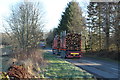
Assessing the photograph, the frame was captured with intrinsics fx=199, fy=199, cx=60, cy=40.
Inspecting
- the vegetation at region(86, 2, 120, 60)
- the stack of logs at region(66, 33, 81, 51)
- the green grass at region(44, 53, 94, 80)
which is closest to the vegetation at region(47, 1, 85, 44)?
the vegetation at region(86, 2, 120, 60)

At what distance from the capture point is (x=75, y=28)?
46781mm

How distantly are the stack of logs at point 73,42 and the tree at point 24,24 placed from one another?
4.87 meters

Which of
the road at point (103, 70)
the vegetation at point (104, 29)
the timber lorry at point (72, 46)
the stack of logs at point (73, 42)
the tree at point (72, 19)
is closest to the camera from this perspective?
the road at point (103, 70)

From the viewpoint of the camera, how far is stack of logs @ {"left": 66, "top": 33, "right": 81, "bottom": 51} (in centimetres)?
2828

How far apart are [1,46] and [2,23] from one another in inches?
495

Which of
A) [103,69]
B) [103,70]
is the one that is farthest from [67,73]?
[103,69]

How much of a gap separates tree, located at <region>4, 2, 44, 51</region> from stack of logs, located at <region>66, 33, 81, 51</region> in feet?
16.0

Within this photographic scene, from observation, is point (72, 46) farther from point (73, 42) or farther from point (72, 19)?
point (72, 19)

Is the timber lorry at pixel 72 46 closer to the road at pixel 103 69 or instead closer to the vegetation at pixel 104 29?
the vegetation at pixel 104 29

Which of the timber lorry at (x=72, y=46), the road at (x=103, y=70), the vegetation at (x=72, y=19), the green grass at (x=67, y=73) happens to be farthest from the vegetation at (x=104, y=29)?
the green grass at (x=67, y=73)

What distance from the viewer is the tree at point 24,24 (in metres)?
29.8

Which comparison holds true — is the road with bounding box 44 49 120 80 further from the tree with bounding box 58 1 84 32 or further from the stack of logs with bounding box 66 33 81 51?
the tree with bounding box 58 1 84 32

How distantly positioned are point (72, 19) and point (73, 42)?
21.2m

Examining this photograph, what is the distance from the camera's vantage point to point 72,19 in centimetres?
4903
